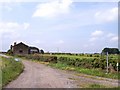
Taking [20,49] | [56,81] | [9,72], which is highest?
[20,49]

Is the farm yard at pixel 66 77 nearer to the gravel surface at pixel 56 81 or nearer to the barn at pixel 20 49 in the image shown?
the gravel surface at pixel 56 81

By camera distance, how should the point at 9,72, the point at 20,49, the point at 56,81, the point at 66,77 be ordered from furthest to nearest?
the point at 20,49 < the point at 9,72 < the point at 66,77 < the point at 56,81

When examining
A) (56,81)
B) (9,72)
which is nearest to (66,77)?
(56,81)

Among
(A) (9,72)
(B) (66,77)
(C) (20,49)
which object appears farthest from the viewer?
(C) (20,49)

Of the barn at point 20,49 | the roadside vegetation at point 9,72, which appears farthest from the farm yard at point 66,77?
the barn at point 20,49

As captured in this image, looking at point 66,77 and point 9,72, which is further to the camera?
point 9,72

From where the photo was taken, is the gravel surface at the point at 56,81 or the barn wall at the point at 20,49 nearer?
the gravel surface at the point at 56,81

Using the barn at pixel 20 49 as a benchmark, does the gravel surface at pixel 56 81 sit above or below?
below

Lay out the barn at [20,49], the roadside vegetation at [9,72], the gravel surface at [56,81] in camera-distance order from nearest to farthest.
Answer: the gravel surface at [56,81], the roadside vegetation at [9,72], the barn at [20,49]

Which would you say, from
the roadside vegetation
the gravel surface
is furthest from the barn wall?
the gravel surface

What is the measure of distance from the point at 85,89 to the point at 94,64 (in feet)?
66.7

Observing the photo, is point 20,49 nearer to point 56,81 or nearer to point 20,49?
point 20,49

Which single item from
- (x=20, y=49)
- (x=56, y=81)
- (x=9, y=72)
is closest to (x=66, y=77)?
(x=56, y=81)

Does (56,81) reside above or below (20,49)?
below
